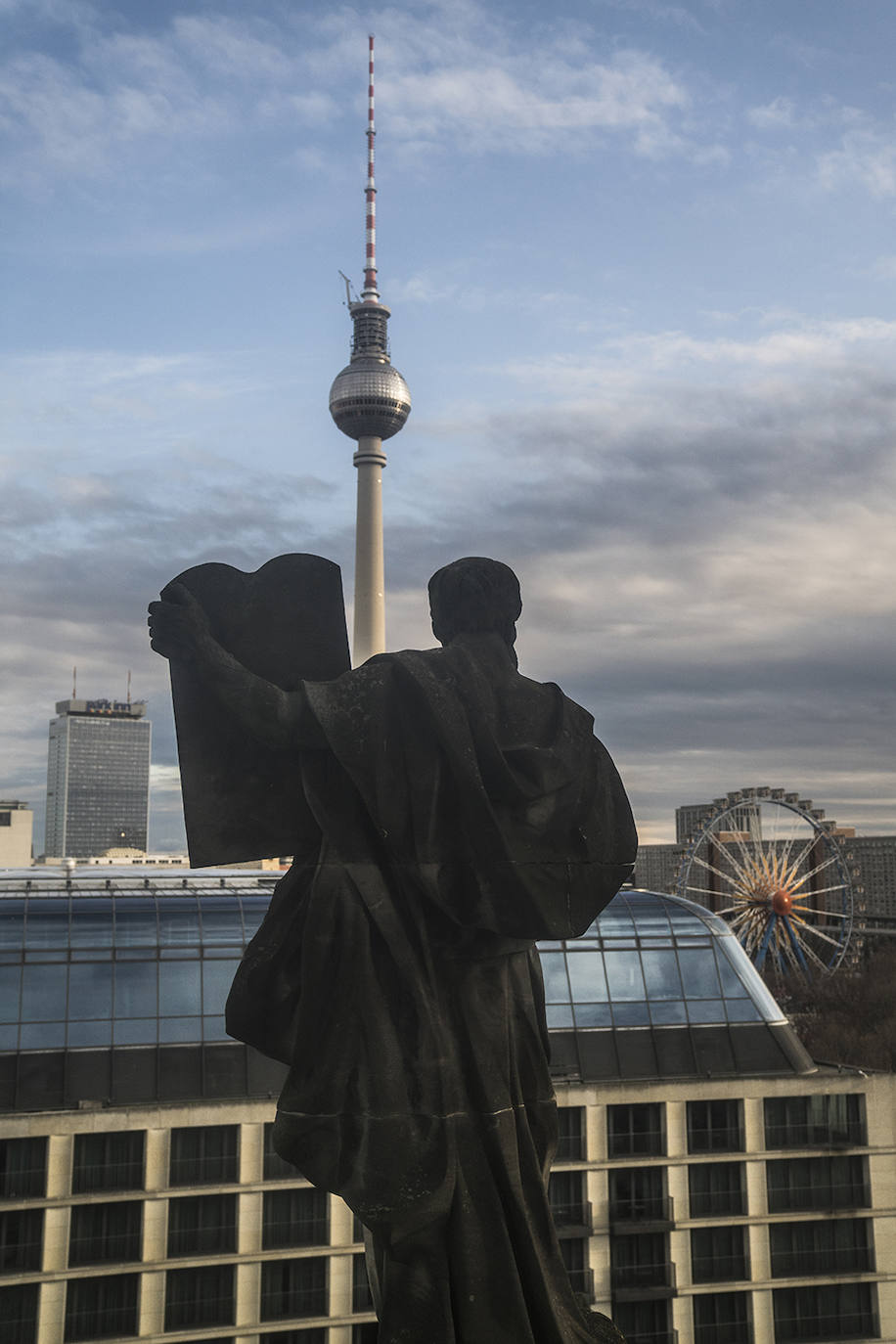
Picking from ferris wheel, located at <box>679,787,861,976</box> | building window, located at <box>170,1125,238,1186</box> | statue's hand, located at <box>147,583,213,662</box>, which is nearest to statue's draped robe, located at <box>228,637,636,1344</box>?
statue's hand, located at <box>147,583,213,662</box>

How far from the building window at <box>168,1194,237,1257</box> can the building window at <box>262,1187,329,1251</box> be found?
105cm

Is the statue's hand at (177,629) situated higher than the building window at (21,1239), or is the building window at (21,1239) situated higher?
the statue's hand at (177,629)

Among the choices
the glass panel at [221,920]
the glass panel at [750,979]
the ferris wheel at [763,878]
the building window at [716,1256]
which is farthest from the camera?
the ferris wheel at [763,878]

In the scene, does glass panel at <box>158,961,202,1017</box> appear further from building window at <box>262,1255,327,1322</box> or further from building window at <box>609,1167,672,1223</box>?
building window at <box>609,1167,672,1223</box>

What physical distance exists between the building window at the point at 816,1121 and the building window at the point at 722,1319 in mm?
5235

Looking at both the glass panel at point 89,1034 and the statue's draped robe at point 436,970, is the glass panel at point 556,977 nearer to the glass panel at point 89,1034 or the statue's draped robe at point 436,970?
the glass panel at point 89,1034

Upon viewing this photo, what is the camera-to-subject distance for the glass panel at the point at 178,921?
4394 centimetres

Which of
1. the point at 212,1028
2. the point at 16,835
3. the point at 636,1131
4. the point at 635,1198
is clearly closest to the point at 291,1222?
the point at 212,1028

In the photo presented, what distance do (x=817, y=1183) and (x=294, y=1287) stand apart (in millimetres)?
18105

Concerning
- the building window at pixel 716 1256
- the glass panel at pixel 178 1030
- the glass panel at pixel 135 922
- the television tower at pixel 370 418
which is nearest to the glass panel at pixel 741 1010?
the building window at pixel 716 1256

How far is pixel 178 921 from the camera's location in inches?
1761

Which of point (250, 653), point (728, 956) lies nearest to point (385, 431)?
point (728, 956)

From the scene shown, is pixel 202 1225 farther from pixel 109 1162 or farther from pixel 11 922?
pixel 11 922

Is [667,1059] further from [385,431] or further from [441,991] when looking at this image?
[385,431]
